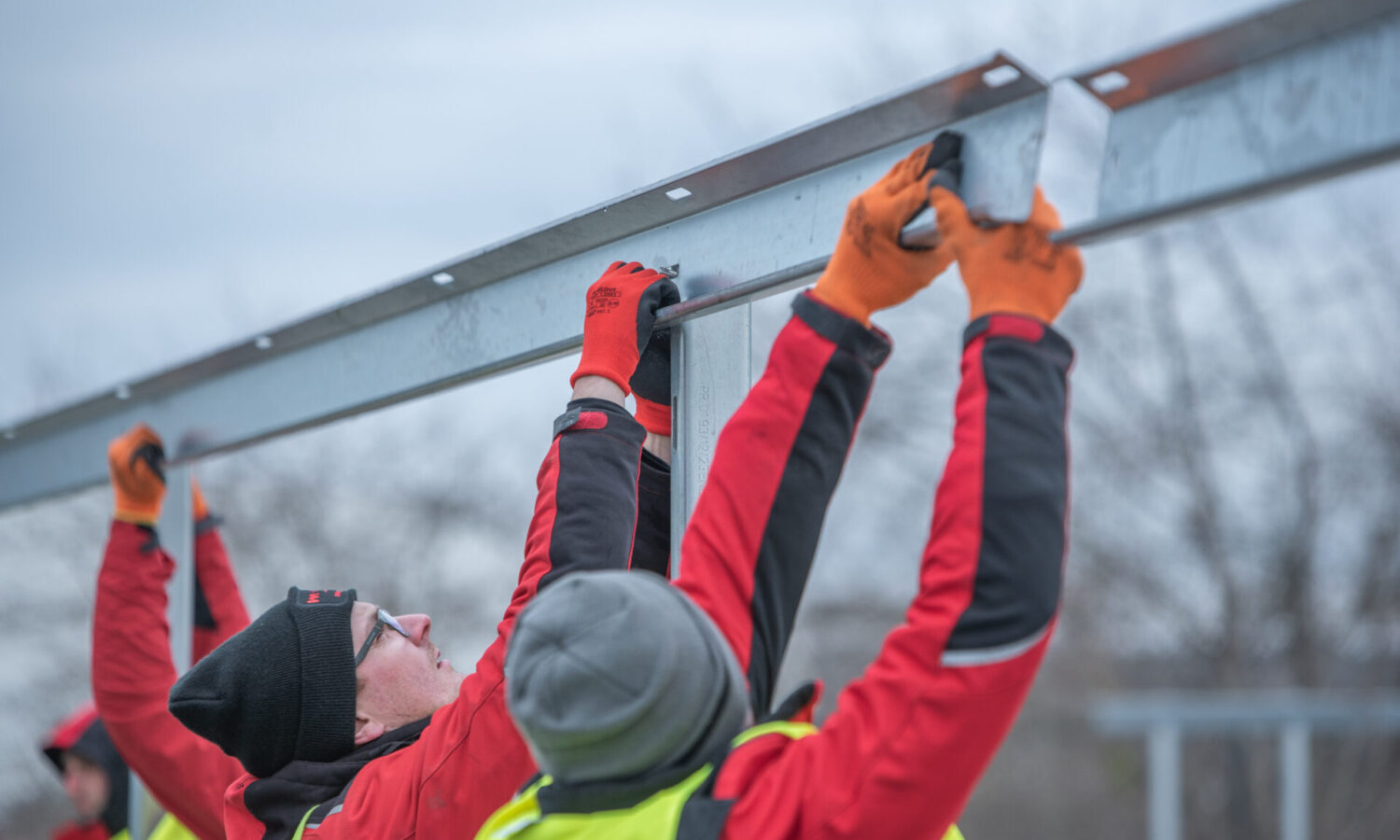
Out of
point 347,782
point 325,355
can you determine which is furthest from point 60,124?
point 347,782

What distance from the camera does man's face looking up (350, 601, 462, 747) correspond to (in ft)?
7.38

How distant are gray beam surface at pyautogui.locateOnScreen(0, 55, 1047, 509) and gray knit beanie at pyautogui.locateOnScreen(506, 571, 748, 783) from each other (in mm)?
579

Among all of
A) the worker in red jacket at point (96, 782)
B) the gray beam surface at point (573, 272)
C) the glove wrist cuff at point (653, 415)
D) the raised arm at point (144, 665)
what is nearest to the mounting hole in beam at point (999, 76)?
the gray beam surface at point (573, 272)

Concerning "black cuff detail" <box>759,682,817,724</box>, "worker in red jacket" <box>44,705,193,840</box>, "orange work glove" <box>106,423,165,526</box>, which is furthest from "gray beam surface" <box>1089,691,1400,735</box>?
"black cuff detail" <box>759,682,817,724</box>

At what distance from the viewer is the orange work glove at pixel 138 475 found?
3.14m

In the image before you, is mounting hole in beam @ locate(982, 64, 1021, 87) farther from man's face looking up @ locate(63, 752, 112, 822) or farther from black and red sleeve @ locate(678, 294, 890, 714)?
man's face looking up @ locate(63, 752, 112, 822)

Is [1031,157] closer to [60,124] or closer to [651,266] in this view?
[651,266]

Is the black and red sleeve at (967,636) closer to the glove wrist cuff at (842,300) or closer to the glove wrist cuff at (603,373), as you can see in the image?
the glove wrist cuff at (842,300)

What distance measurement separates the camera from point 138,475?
3.19 m

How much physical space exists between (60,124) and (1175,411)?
28.6ft

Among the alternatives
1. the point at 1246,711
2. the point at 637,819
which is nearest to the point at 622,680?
the point at 637,819

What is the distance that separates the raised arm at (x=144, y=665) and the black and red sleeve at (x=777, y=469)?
1.79 metres

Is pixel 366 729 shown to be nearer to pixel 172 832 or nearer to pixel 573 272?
pixel 573 272

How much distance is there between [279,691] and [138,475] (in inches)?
51.6
